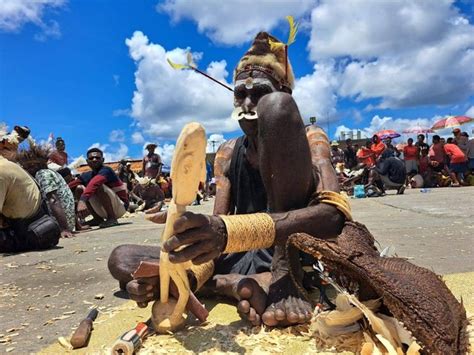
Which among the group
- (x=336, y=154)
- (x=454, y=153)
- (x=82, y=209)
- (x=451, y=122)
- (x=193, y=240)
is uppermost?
(x=451, y=122)

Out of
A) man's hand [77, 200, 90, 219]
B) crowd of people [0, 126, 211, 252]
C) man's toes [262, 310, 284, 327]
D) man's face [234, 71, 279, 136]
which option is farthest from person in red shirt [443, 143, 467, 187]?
man's toes [262, 310, 284, 327]

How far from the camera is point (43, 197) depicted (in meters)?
5.25

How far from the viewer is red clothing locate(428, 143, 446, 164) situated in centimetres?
1209

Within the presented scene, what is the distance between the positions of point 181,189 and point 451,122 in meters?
16.9

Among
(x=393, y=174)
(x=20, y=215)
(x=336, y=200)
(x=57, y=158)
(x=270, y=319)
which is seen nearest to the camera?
(x=270, y=319)

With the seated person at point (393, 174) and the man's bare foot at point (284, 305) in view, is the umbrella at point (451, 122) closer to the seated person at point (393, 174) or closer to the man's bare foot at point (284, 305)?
the seated person at point (393, 174)

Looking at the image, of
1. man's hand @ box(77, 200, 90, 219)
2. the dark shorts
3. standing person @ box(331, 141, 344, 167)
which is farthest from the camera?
standing person @ box(331, 141, 344, 167)

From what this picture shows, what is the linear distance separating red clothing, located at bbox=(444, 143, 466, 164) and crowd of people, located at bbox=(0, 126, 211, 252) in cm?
891

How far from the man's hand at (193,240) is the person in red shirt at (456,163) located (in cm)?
1170

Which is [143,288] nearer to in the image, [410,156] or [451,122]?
[410,156]

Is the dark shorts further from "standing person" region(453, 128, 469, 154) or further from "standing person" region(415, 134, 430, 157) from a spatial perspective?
"standing person" region(415, 134, 430, 157)

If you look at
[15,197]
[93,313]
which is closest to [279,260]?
[93,313]

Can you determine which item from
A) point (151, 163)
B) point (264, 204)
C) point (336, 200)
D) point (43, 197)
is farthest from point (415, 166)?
point (336, 200)

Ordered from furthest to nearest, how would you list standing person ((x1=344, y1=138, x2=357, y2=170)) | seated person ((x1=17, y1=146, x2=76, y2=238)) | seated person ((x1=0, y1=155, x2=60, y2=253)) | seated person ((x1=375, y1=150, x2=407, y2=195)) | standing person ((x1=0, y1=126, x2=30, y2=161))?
standing person ((x1=344, y1=138, x2=357, y2=170))
seated person ((x1=375, y1=150, x2=407, y2=195))
seated person ((x1=17, y1=146, x2=76, y2=238))
standing person ((x1=0, y1=126, x2=30, y2=161))
seated person ((x1=0, y1=155, x2=60, y2=253))
